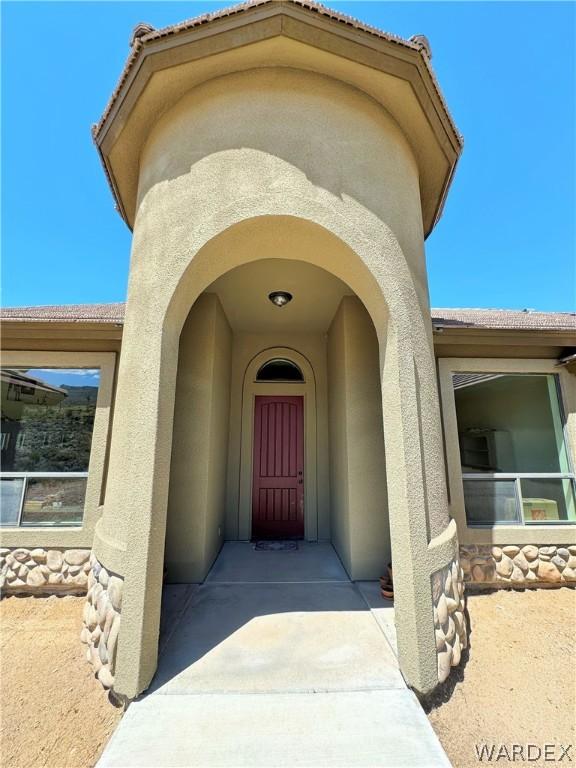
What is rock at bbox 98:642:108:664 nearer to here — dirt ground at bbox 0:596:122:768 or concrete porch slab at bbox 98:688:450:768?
dirt ground at bbox 0:596:122:768

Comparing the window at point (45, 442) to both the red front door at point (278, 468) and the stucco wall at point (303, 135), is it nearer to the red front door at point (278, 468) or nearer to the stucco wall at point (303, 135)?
the red front door at point (278, 468)

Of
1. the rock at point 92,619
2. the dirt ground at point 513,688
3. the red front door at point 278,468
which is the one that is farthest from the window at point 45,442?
the dirt ground at point 513,688

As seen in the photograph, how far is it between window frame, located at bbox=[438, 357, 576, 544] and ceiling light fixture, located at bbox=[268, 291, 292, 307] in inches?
113

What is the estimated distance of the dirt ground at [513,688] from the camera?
2.58 metres

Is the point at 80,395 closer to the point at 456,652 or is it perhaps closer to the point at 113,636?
the point at 113,636

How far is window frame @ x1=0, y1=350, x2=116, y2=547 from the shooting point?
16.0ft

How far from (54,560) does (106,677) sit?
2.62m

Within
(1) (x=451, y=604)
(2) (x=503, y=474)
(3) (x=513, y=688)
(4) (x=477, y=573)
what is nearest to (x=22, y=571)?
(1) (x=451, y=604)

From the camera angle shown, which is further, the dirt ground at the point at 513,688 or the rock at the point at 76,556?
the rock at the point at 76,556

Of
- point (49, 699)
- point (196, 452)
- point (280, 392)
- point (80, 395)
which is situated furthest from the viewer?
point (280, 392)

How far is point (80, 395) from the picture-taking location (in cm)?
551

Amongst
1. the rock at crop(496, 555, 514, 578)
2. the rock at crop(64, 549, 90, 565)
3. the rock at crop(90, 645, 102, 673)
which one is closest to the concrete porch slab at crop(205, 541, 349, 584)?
the rock at crop(90, 645, 102, 673)

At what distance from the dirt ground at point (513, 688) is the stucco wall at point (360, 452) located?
1526mm

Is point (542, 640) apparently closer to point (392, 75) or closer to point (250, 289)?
point (250, 289)
